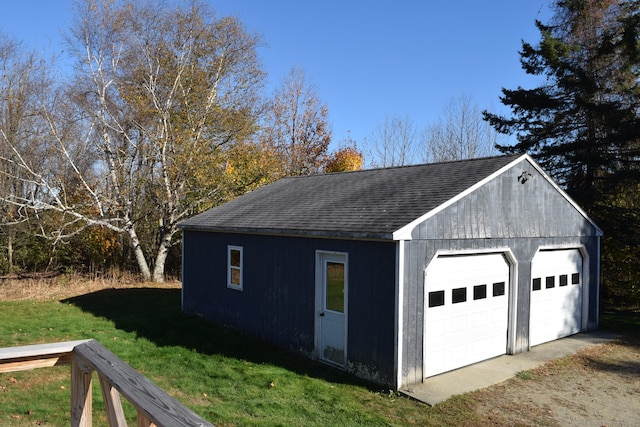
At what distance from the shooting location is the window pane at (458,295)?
923 centimetres

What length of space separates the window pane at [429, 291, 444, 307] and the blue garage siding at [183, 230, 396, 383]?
104cm

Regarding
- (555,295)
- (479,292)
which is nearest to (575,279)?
(555,295)

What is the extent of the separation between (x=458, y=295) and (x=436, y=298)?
2.22 ft

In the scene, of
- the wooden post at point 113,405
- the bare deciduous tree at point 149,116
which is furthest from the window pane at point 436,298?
the bare deciduous tree at point 149,116

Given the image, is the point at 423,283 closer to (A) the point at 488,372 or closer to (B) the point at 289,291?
(A) the point at 488,372

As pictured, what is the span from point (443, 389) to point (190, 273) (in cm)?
870

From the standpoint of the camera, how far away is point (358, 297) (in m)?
8.83

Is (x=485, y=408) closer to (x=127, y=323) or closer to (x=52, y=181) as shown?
(x=127, y=323)

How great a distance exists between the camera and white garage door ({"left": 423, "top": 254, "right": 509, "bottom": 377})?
29.0 feet

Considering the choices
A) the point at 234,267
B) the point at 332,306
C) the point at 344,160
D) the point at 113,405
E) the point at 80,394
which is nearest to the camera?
the point at 113,405

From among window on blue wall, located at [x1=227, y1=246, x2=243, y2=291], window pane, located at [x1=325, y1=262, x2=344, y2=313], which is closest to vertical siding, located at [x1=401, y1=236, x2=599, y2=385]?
window pane, located at [x1=325, y1=262, x2=344, y2=313]


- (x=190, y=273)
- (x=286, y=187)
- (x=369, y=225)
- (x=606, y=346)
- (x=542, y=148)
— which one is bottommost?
(x=606, y=346)

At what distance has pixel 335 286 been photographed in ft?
30.9

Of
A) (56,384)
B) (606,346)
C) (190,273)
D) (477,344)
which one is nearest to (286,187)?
(190,273)
